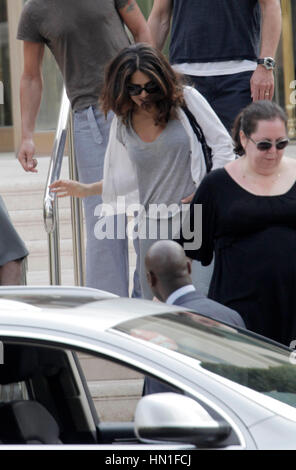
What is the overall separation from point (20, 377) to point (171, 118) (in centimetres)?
192

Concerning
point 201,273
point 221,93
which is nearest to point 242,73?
point 221,93

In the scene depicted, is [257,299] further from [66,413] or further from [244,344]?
[66,413]

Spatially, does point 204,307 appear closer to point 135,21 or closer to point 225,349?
point 225,349

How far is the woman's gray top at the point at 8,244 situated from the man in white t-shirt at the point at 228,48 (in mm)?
1355

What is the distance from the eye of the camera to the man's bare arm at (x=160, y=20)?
564cm

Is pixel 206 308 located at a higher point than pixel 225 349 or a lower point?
lower

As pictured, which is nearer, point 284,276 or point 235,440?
point 235,440

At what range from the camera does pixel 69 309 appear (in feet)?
10.2

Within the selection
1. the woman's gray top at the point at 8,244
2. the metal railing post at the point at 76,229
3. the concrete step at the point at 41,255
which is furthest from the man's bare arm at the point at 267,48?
the concrete step at the point at 41,255

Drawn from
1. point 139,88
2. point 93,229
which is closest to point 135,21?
point 139,88

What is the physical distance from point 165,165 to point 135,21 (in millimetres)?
1092

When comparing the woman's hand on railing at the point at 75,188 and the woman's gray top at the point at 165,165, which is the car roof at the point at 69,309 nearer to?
the woman's gray top at the point at 165,165

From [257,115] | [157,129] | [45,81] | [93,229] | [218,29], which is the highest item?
[218,29]

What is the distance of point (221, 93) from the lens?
5.43m
